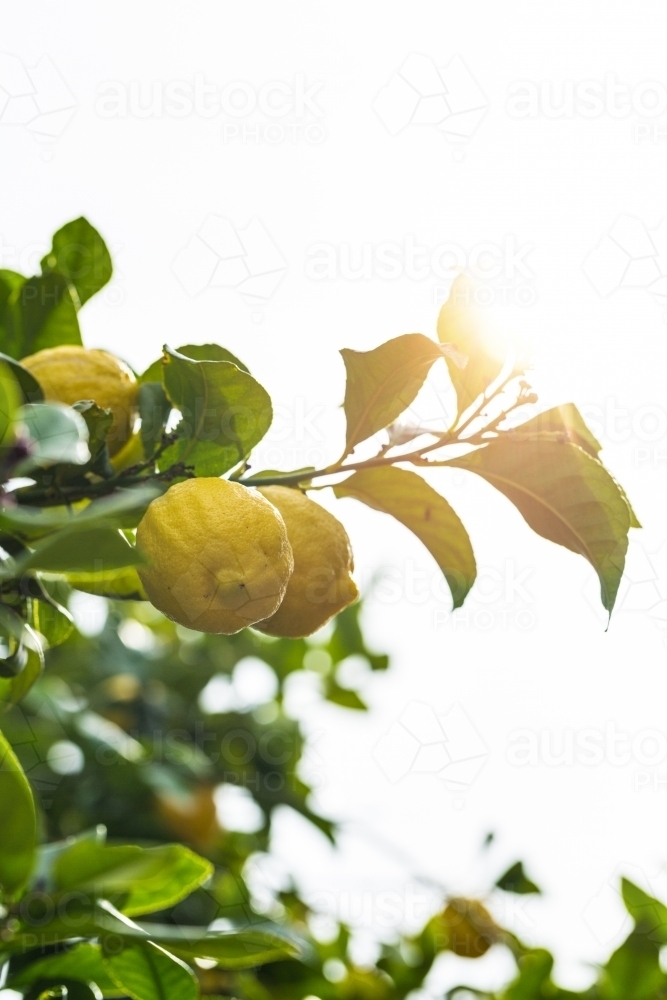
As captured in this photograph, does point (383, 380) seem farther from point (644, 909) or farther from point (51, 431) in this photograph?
point (644, 909)

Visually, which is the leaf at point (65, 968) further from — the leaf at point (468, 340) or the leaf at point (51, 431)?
the leaf at point (468, 340)

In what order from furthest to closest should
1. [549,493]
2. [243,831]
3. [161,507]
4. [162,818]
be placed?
[243,831] < [162,818] < [549,493] < [161,507]

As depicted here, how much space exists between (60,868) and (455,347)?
63cm

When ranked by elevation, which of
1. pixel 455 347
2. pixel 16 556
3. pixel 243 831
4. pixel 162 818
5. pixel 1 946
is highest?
pixel 455 347

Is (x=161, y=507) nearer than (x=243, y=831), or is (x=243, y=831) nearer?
(x=161, y=507)

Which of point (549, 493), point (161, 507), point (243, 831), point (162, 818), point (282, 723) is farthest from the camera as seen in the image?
point (282, 723)

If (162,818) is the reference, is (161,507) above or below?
above

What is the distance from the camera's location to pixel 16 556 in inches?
32.0

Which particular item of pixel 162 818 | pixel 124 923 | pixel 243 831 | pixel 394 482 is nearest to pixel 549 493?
pixel 394 482

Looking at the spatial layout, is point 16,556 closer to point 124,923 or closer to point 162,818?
point 124,923

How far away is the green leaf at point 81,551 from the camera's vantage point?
0.51 m

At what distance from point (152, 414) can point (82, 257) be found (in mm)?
349

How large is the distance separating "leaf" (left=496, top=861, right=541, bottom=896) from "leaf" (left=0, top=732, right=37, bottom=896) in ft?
4.58

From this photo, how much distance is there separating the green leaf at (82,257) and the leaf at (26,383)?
28cm
